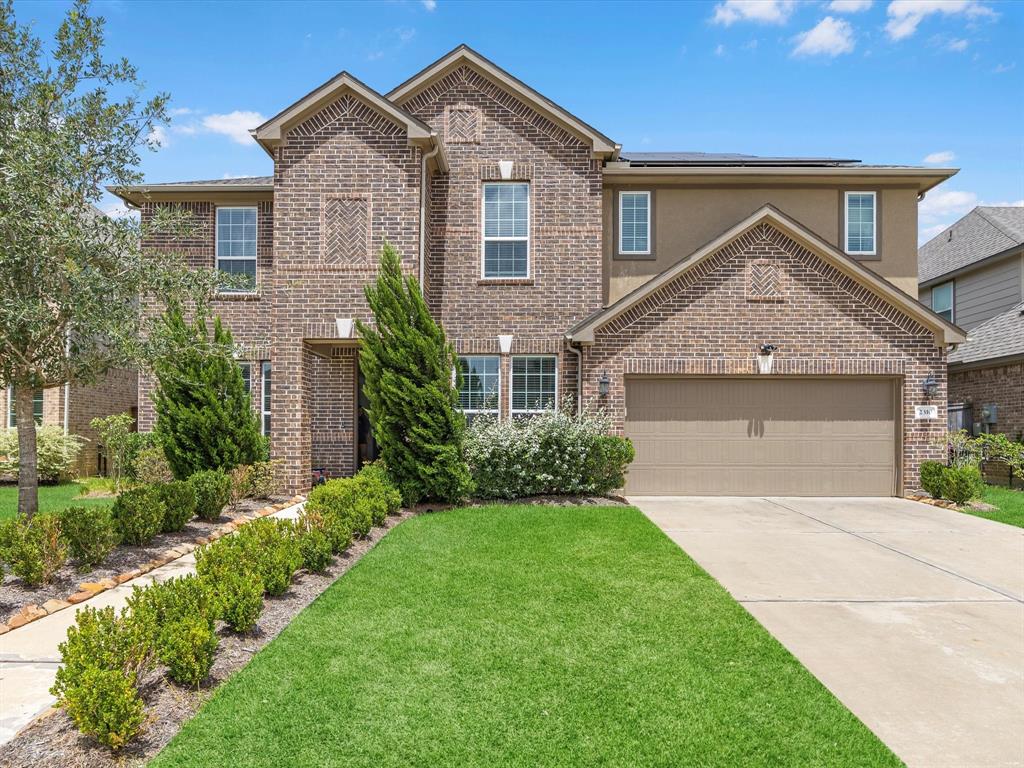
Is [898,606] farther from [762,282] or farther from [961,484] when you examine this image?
[762,282]

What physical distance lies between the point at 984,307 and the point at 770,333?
1028 cm

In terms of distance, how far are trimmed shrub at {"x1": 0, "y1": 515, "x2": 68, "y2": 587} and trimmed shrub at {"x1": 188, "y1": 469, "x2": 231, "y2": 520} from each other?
287cm

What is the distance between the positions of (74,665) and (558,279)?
11380 millimetres

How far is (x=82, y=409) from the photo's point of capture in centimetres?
1764

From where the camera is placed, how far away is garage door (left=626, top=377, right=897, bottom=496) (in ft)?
43.4

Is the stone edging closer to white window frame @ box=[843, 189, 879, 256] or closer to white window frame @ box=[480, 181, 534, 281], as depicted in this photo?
white window frame @ box=[480, 181, 534, 281]

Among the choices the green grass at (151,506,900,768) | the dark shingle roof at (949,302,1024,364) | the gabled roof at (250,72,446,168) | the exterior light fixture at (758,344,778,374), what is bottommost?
the green grass at (151,506,900,768)

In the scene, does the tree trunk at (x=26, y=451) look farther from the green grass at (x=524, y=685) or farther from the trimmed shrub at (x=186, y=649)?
the trimmed shrub at (x=186, y=649)

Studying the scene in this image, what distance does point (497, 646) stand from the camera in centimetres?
505

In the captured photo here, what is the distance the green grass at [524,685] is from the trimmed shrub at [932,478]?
7.86m

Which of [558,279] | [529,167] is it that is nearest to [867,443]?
[558,279]

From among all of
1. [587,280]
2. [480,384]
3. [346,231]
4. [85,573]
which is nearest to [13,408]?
[346,231]

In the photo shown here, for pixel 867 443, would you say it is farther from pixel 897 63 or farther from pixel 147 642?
pixel 147 642

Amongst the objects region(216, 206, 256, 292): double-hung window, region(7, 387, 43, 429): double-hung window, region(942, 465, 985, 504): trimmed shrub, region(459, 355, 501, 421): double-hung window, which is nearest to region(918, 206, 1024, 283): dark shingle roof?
region(942, 465, 985, 504): trimmed shrub
